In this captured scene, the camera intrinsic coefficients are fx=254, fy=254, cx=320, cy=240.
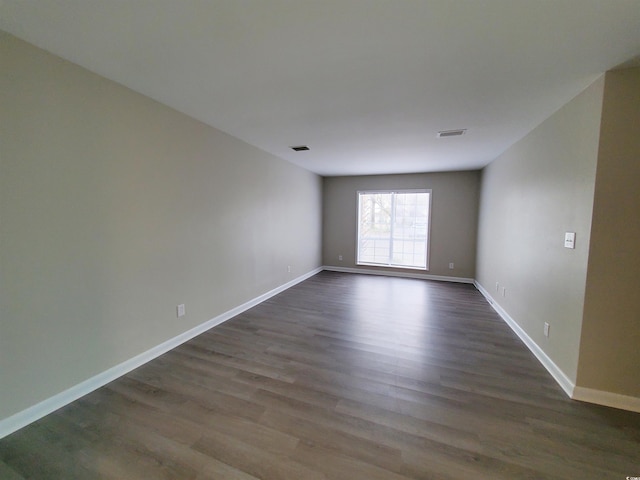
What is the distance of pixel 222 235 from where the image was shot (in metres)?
3.14

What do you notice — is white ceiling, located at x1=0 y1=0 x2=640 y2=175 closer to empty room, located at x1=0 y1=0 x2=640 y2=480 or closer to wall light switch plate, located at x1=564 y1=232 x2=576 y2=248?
empty room, located at x1=0 y1=0 x2=640 y2=480

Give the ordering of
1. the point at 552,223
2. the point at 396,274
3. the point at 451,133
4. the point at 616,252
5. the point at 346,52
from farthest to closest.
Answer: the point at 396,274, the point at 451,133, the point at 552,223, the point at 616,252, the point at 346,52

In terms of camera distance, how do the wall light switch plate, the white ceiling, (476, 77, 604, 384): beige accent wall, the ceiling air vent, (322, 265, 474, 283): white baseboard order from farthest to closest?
(322, 265, 474, 283): white baseboard, the ceiling air vent, the wall light switch plate, (476, 77, 604, 384): beige accent wall, the white ceiling

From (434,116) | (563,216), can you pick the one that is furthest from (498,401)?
(434,116)

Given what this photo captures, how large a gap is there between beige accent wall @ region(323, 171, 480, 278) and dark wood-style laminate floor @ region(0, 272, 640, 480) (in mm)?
2862

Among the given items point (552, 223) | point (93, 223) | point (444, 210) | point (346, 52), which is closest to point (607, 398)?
point (552, 223)

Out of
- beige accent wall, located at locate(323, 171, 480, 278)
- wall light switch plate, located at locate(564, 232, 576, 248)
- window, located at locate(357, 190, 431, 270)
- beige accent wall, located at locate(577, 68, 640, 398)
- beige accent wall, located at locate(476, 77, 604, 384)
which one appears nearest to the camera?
beige accent wall, located at locate(577, 68, 640, 398)

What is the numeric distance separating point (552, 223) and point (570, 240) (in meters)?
0.37

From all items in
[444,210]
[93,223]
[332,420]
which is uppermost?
[444,210]

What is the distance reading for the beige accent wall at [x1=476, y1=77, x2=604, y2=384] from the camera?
73.3 inches

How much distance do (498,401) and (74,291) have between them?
3.13 meters

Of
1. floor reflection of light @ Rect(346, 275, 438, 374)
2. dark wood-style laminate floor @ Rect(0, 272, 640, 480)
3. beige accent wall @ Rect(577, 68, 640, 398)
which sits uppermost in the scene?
beige accent wall @ Rect(577, 68, 640, 398)

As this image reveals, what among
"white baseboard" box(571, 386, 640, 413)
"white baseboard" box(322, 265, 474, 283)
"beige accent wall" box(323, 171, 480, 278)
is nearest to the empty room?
"white baseboard" box(571, 386, 640, 413)

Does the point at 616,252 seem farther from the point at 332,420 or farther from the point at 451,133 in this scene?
the point at 332,420
